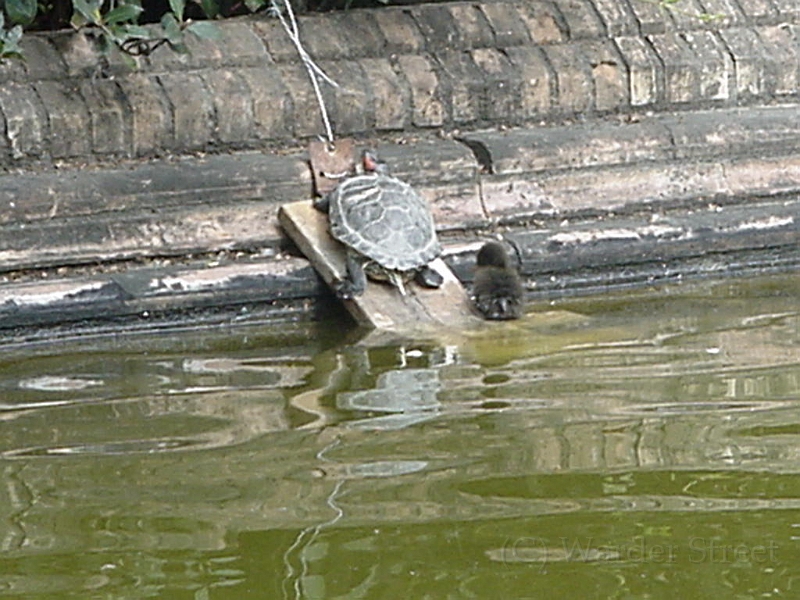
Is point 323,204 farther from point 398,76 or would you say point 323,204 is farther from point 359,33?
A: point 359,33

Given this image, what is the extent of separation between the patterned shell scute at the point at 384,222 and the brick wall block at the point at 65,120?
37.1 inches

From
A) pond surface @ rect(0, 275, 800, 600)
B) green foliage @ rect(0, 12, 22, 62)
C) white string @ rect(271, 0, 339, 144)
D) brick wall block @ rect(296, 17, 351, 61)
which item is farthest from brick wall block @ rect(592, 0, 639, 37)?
green foliage @ rect(0, 12, 22, 62)

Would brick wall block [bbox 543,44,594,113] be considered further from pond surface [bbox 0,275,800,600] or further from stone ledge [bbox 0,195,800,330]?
pond surface [bbox 0,275,800,600]

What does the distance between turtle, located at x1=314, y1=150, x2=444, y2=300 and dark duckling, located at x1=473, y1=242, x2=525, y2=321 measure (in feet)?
0.82

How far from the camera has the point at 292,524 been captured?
355cm

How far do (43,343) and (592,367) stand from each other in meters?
1.92

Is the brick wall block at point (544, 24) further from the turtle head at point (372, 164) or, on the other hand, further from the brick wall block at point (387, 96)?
the turtle head at point (372, 164)

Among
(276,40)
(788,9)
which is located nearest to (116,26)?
(276,40)

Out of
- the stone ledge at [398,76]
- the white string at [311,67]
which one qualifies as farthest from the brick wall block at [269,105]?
the white string at [311,67]

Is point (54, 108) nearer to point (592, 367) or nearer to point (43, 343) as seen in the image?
point (43, 343)

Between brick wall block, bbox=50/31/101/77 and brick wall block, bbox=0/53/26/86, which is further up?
brick wall block, bbox=50/31/101/77

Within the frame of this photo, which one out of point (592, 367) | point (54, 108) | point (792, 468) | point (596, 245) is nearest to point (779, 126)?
point (596, 245)

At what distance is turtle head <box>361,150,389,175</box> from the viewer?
6289 mm

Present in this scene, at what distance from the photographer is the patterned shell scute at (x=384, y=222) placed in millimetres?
5969
